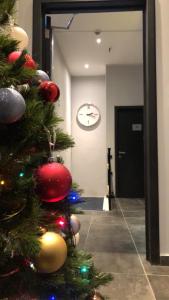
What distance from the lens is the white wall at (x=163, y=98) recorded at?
233 cm

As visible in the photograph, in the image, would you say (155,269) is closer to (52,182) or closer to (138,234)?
(138,234)

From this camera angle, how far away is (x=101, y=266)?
231cm

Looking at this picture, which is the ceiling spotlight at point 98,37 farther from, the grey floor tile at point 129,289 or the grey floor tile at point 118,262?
the grey floor tile at point 129,289

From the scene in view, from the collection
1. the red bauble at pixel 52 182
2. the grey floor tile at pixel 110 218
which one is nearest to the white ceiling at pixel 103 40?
the grey floor tile at pixel 110 218

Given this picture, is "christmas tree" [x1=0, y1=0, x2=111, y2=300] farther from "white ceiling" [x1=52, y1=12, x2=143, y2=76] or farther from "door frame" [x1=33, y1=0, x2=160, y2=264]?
"white ceiling" [x1=52, y1=12, x2=143, y2=76]

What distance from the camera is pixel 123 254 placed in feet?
8.53

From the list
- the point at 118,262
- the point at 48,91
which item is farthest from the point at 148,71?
the point at 118,262

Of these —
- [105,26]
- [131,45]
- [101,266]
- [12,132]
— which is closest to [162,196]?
[101,266]

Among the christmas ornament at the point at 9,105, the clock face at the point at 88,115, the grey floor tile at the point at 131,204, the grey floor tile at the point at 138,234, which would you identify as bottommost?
the grey floor tile at the point at 131,204

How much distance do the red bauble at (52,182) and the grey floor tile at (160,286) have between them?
1321mm

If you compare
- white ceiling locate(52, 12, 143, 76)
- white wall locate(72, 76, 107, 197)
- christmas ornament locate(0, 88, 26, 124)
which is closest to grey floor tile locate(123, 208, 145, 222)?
white wall locate(72, 76, 107, 197)

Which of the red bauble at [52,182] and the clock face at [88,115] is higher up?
the clock face at [88,115]

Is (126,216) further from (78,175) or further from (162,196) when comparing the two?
(78,175)

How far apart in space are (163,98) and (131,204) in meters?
3.25
